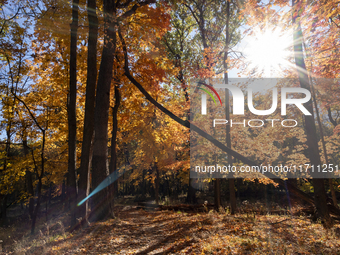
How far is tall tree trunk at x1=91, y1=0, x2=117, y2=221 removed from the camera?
7234mm

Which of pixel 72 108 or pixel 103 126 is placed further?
pixel 72 108

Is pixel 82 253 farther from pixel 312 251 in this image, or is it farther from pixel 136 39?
pixel 136 39

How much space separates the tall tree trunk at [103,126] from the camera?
23.7 feet

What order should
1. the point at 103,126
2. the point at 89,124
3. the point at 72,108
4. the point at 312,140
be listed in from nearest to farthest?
the point at 312,140 < the point at 89,124 < the point at 103,126 < the point at 72,108

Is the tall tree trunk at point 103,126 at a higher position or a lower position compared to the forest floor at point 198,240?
higher

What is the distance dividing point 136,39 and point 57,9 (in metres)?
3.33

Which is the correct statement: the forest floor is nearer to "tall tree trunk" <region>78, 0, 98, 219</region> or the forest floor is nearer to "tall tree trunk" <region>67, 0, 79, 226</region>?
"tall tree trunk" <region>78, 0, 98, 219</region>

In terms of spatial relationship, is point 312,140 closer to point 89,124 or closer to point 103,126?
point 103,126

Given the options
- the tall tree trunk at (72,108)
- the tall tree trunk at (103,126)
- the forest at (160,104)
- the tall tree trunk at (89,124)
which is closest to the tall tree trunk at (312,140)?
the forest at (160,104)

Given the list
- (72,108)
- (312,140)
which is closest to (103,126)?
(72,108)

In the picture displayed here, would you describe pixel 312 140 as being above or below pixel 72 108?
below

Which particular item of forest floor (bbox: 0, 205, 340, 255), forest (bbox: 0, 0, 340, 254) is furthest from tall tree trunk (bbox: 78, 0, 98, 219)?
forest floor (bbox: 0, 205, 340, 255)

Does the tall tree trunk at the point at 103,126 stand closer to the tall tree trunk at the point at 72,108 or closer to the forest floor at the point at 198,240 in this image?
the forest floor at the point at 198,240

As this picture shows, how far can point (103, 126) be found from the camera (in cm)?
738
